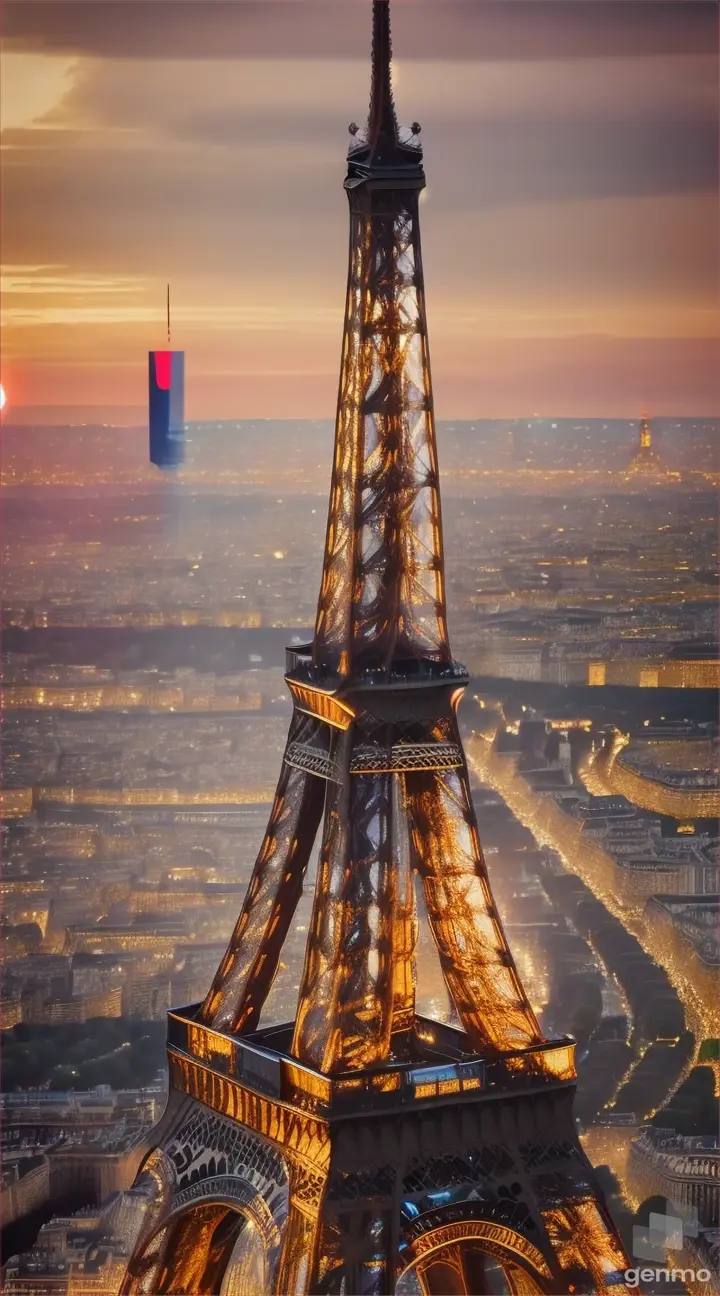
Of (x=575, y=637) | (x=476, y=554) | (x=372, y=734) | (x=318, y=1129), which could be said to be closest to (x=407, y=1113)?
(x=318, y=1129)

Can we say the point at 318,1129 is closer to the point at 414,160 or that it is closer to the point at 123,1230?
the point at 414,160

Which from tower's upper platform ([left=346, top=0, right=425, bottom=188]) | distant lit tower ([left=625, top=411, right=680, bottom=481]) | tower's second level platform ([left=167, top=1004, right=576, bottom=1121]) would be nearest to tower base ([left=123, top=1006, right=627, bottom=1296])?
tower's second level platform ([left=167, top=1004, right=576, bottom=1121])

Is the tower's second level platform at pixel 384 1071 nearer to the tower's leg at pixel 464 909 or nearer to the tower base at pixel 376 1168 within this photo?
the tower base at pixel 376 1168

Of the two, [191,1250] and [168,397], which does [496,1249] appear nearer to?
[191,1250]

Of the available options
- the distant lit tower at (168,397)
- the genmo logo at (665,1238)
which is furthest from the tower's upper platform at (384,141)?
the genmo logo at (665,1238)

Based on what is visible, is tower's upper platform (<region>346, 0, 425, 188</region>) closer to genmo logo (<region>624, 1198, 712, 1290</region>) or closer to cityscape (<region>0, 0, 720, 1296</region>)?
cityscape (<region>0, 0, 720, 1296</region>)
